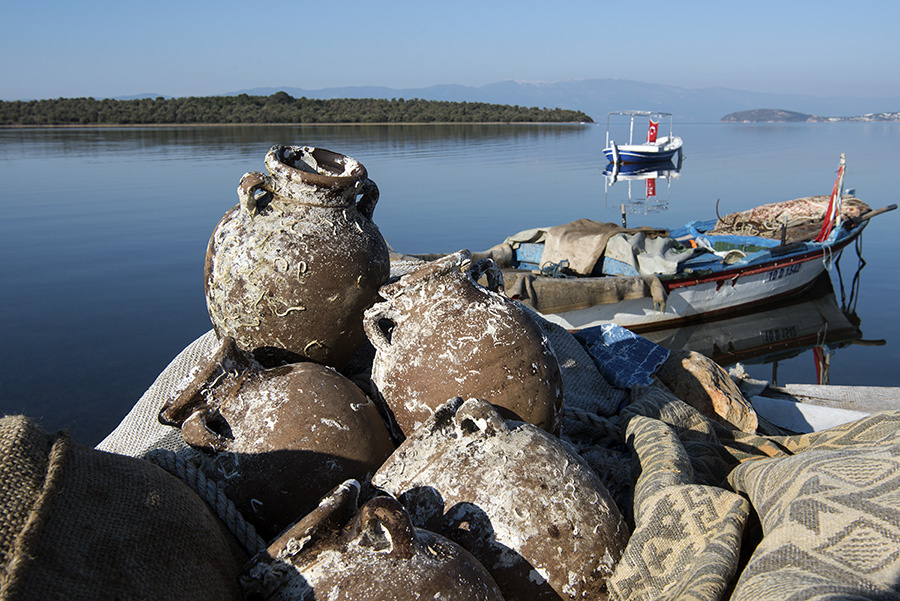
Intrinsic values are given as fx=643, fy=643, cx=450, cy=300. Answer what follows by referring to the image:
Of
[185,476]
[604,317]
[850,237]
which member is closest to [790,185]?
[850,237]

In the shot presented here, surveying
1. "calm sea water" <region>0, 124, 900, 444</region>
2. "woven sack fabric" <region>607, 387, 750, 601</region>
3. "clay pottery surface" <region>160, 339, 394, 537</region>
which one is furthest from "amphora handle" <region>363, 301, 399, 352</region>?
"calm sea water" <region>0, 124, 900, 444</region>

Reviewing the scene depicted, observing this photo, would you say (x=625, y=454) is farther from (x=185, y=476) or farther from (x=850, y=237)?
(x=850, y=237)

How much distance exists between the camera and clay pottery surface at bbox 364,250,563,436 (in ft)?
9.44

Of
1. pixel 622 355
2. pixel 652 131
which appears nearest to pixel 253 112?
pixel 652 131

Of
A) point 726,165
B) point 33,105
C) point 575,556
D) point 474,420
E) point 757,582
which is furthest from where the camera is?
point 33,105

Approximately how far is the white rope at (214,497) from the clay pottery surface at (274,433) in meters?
0.17

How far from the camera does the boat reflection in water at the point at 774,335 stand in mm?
11898

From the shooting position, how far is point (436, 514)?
231 cm

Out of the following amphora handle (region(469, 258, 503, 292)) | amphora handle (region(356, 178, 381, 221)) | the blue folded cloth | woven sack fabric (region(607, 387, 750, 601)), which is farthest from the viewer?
the blue folded cloth

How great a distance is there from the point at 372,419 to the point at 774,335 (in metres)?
11.9

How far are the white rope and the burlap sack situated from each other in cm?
25

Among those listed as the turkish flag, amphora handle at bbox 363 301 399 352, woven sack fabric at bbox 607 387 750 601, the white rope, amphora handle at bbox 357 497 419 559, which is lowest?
woven sack fabric at bbox 607 387 750 601

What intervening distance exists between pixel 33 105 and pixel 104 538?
83.2 meters

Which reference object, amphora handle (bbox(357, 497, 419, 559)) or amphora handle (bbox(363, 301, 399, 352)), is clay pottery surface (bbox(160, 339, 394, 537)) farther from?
amphora handle (bbox(357, 497, 419, 559))
